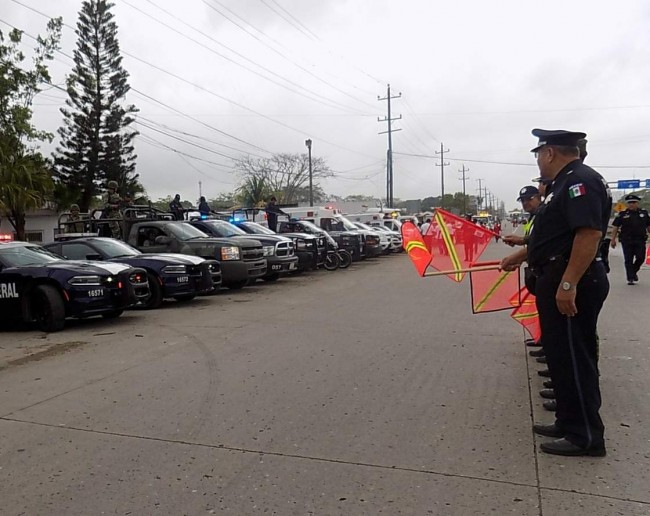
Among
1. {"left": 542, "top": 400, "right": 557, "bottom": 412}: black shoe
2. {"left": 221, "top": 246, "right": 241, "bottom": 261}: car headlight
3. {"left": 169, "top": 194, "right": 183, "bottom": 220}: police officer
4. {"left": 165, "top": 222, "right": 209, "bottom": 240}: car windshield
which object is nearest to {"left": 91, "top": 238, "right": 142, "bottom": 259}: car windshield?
{"left": 165, "top": 222, "right": 209, "bottom": 240}: car windshield

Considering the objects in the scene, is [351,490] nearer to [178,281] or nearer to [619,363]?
[619,363]

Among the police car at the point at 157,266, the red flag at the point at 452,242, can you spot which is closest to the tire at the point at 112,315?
the police car at the point at 157,266

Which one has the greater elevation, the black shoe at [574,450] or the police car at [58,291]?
the police car at [58,291]

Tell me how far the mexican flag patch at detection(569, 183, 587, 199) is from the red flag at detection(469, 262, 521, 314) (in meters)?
2.87

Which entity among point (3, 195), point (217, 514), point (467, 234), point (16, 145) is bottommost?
point (217, 514)

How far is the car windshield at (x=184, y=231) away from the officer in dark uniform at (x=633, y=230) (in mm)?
9447

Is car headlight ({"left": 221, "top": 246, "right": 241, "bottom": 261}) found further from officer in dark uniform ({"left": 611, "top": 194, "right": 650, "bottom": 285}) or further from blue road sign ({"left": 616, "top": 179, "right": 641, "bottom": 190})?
blue road sign ({"left": 616, "top": 179, "right": 641, "bottom": 190})

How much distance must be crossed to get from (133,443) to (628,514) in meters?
3.14

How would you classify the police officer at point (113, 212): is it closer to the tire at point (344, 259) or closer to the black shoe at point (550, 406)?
the tire at point (344, 259)

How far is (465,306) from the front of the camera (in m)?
10.8

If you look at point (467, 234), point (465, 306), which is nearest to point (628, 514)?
point (467, 234)

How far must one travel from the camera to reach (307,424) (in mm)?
4641

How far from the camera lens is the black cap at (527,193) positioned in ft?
22.9

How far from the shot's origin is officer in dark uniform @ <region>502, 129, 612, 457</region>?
12.3ft
